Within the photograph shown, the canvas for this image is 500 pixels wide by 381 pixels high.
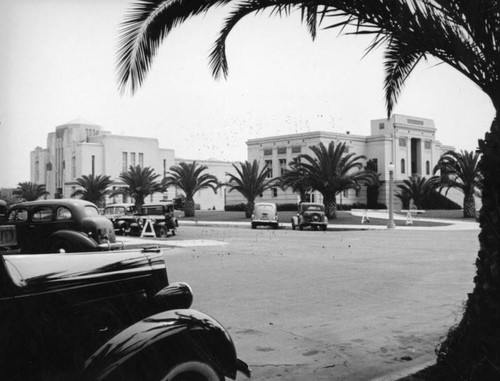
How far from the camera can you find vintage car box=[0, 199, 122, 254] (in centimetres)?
1384

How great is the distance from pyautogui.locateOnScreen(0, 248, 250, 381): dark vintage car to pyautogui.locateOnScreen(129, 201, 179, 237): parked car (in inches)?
856

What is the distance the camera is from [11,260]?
273 cm

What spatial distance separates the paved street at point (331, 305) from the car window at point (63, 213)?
298cm

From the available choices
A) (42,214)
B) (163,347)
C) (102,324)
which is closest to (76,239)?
(42,214)

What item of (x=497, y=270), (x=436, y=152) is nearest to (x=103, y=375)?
(x=497, y=270)

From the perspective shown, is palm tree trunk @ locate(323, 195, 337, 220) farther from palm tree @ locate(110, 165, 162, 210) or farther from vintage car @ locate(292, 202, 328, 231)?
palm tree @ locate(110, 165, 162, 210)

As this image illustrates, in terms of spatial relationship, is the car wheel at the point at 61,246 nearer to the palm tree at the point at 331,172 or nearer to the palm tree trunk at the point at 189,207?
the palm tree at the point at 331,172

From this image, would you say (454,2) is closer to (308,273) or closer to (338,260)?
(308,273)

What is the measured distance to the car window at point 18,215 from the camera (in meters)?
13.9

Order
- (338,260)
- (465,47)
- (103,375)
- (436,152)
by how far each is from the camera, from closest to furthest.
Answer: (103,375), (465,47), (338,260), (436,152)

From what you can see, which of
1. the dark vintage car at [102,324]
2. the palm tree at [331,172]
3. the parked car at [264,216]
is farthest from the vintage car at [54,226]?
the palm tree at [331,172]

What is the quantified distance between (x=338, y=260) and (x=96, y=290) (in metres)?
11.7

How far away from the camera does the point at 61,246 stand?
1393 cm

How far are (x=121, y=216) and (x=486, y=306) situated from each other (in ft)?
82.5
